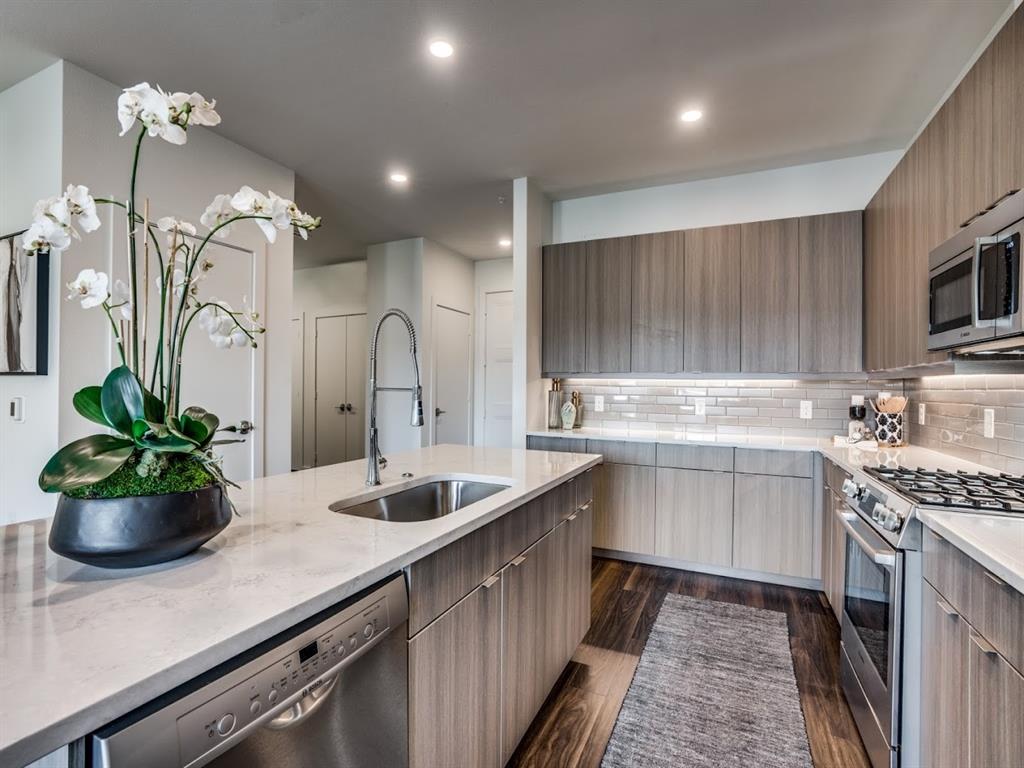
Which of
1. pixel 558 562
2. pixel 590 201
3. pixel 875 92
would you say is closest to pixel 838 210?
pixel 875 92

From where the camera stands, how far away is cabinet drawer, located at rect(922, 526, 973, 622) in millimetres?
1215

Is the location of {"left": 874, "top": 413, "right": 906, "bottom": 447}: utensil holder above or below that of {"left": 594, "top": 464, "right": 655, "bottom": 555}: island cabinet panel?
above

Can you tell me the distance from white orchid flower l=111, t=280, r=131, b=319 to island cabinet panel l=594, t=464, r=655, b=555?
299 centimetres

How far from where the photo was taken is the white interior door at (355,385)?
6.01 m

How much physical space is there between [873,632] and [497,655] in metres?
1.30

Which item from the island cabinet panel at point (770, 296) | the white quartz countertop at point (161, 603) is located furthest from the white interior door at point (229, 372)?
the island cabinet panel at point (770, 296)

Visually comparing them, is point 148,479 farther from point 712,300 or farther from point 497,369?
point 497,369

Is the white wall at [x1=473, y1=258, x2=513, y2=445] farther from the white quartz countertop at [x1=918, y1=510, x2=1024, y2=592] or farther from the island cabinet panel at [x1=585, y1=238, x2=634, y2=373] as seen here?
the white quartz countertop at [x1=918, y1=510, x2=1024, y2=592]

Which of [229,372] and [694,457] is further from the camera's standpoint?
[694,457]

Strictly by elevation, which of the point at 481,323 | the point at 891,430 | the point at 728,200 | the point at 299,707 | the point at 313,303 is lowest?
the point at 299,707

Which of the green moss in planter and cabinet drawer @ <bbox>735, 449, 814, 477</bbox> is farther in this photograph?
cabinet drawer @ <bbox>735, 449, 814, 477</bbox>

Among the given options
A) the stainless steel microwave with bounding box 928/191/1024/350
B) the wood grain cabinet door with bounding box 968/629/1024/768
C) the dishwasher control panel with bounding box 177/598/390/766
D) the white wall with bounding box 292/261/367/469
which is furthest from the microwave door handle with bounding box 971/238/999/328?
the white wall with bounding box 292/261/367/469

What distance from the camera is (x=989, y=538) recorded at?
1179 millimetres

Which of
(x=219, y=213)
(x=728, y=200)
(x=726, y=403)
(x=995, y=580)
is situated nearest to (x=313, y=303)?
(x=728, y=200)
